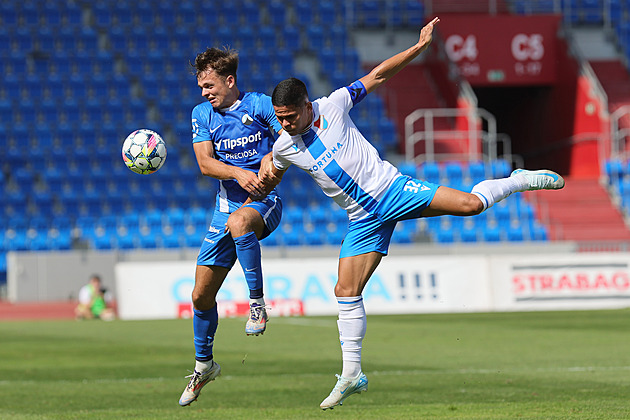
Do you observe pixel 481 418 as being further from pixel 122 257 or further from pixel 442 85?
pixel 442 85

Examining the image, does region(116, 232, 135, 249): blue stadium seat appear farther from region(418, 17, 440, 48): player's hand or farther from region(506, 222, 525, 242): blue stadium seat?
region(418, 17, 440, 48): player's hand

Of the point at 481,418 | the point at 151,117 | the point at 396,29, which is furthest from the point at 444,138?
the point at 481,418

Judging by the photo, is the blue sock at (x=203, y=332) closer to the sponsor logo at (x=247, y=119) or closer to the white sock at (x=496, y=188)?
the sponsor logo at (x=247, y=119)

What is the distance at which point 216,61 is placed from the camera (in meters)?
7.81

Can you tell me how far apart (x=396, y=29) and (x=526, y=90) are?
18.2 ft

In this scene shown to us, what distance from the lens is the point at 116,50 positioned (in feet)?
97.6

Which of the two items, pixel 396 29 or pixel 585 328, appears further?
pixel 396 29

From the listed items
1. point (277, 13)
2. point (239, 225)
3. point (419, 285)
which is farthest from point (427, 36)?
point (277, 13)

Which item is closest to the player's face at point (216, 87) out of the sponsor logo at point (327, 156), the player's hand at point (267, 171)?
the player's hand at point (267, 171)

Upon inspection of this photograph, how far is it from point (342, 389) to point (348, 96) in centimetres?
227

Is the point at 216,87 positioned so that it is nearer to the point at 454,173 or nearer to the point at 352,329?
the point at 352,329

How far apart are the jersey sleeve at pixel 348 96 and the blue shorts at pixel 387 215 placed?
0.71 meters

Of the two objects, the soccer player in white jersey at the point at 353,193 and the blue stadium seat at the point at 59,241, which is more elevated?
the soccer player in white jersey at the point at 353,193

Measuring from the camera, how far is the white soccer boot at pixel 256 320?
24.6 feet
